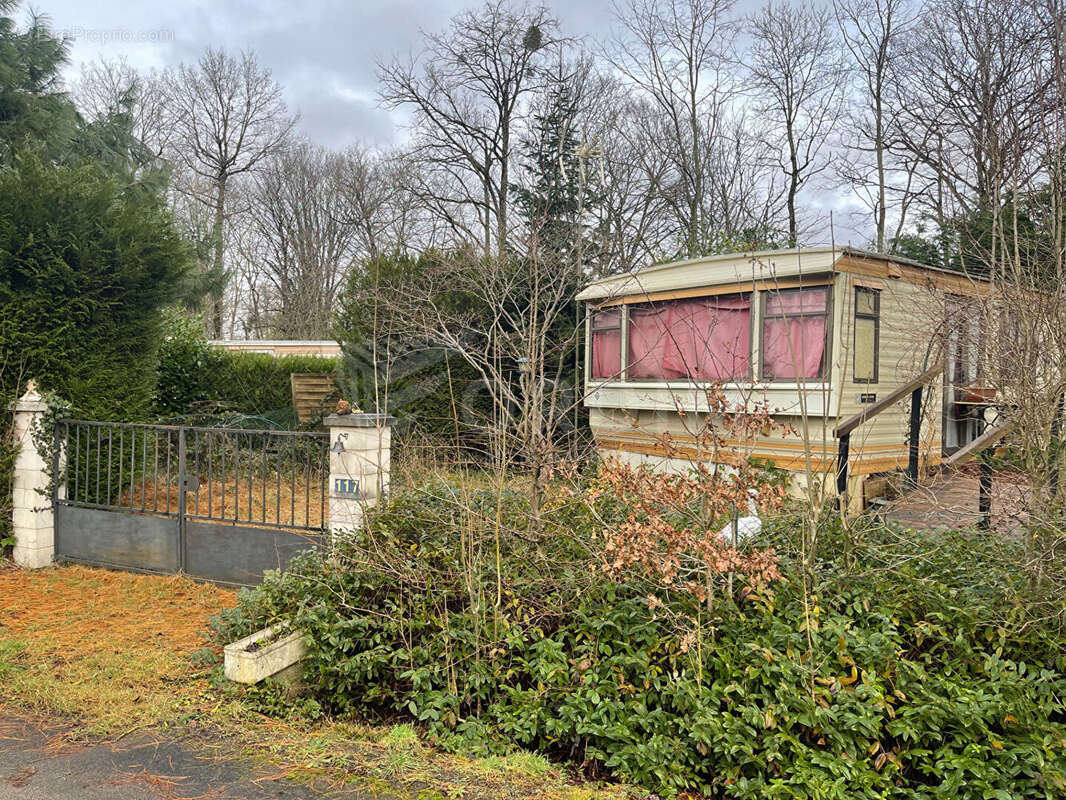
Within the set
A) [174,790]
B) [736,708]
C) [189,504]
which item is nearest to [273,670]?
[174,790]

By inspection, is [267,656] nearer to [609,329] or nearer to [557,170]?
[609,329]

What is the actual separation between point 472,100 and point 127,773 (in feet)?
55.6

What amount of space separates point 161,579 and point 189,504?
1.67 meters

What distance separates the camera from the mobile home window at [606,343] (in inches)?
354

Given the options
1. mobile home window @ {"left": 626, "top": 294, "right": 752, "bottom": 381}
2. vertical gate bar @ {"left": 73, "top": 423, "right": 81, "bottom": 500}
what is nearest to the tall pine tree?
mobile home window @ {"left": 626, "top": 294, "right": 752, "bottom": 381}

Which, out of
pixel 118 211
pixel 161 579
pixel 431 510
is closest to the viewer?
pixel 431 510

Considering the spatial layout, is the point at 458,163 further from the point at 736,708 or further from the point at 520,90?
the point at 736,708

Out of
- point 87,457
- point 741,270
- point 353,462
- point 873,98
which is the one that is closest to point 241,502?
point 87,457

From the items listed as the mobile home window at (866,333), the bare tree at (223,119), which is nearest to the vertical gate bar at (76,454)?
the mobile home window at (866,333)

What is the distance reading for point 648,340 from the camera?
8.44m

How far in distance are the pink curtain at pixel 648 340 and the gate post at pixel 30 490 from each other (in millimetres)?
5706

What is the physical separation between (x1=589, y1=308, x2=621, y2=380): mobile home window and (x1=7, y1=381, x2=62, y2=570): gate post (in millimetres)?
5940

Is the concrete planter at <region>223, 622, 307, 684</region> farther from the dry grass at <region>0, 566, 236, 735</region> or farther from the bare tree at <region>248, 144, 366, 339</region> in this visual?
the bare tree at <region>248, 144, 366, 339</region>

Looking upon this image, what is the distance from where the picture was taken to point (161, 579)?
17.3 feet
